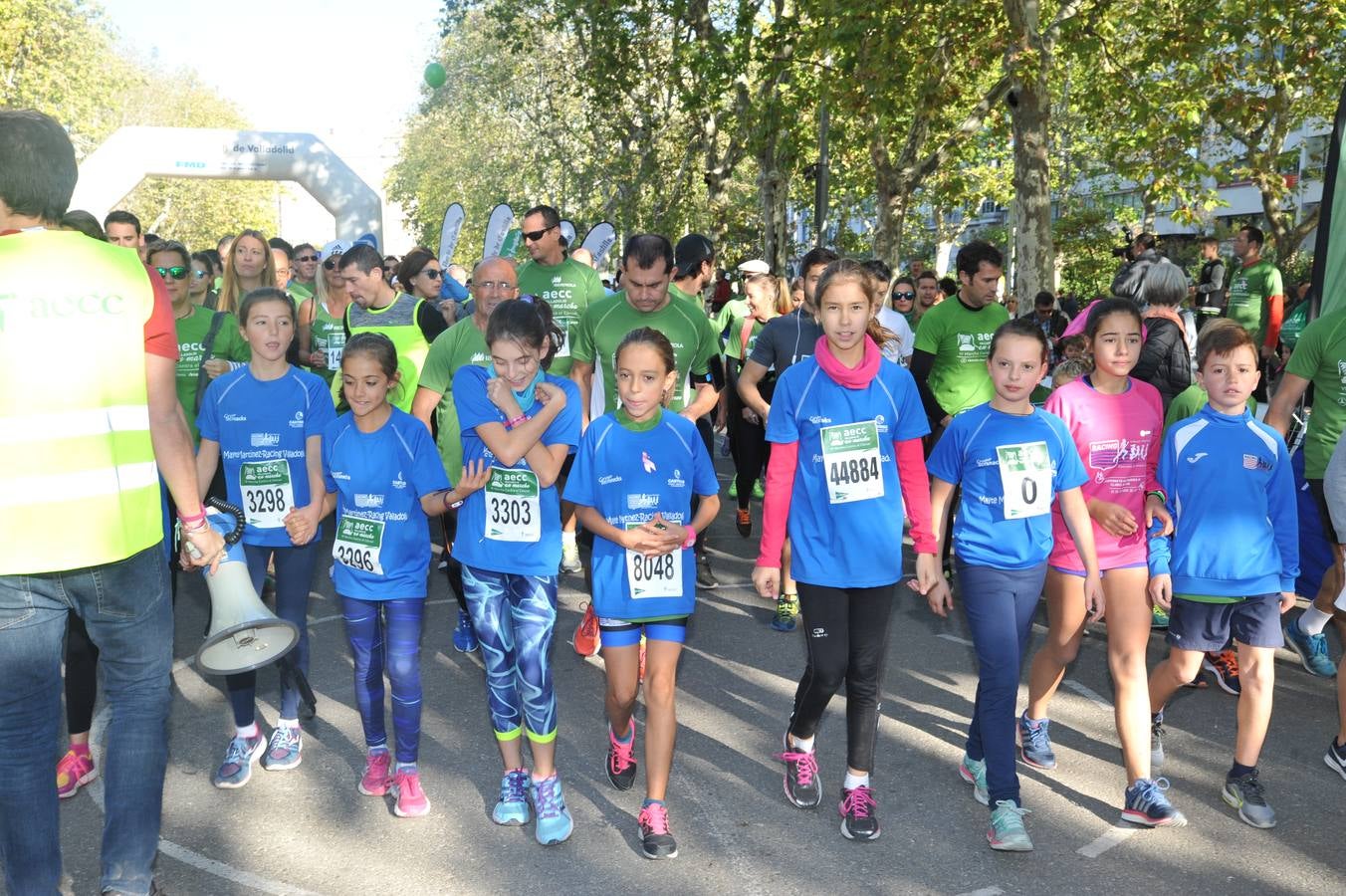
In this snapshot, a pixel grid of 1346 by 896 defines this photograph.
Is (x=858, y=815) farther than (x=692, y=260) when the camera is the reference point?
No

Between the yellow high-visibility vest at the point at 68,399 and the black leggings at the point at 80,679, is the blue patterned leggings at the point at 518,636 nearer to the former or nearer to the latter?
the yellow high-visibility vest at the point at 68,399

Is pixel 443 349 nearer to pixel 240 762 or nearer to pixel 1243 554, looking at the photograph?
pixel 240 762

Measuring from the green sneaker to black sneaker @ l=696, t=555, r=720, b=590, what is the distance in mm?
3765

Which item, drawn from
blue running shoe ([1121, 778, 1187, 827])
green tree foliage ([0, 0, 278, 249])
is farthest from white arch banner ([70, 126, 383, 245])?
blue running shoe ([1121, 778, 1187, 827])

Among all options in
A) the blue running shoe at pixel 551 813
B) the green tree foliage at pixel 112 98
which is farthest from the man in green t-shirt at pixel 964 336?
the green tree foliage at pixel 112 98

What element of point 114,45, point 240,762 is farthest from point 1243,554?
point 114,45

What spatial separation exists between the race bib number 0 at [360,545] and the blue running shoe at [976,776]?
2301mm

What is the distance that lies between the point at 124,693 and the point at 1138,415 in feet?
11.7

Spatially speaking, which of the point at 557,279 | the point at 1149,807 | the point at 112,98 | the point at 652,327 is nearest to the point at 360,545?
the point at 652,327

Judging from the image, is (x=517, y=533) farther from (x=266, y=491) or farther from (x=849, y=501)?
(x=266, y=491)

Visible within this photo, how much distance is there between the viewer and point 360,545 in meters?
4.40

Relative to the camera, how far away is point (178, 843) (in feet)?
14.0

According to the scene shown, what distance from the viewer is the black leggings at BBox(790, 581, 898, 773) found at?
4305mm

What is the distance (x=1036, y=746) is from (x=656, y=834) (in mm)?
1711
